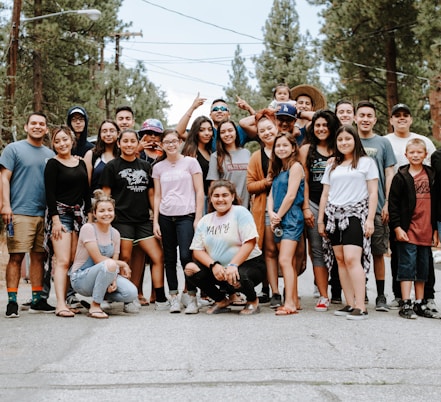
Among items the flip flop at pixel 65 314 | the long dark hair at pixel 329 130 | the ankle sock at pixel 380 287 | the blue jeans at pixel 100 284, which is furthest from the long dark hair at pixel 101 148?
the ankle sock at pixel 380 287

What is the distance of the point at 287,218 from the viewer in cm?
695

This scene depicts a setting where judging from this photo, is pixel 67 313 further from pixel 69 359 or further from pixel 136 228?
pixel 69 359

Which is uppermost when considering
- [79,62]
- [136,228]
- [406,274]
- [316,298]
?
[79,62]

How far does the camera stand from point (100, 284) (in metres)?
6.63

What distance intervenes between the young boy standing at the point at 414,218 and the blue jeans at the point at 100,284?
2.88 metres

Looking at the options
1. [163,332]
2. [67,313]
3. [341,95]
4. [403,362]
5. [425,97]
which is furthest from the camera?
[341,95]

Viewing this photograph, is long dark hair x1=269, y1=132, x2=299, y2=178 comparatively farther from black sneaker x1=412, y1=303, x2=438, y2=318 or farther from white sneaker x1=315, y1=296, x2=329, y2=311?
black sneaker x1=412, y1=303, x2=438, y2=318

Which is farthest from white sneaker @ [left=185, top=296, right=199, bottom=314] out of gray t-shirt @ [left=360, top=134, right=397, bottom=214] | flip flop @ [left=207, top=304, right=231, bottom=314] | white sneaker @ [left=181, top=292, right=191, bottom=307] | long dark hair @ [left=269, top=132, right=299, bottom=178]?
gray t-shirt @ [left=360, top=134, right=397, bottom=214]

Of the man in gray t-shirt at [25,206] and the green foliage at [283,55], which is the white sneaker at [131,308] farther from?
the green foliage at [283,55]

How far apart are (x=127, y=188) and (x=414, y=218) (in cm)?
316

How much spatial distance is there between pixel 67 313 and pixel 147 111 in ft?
72.5

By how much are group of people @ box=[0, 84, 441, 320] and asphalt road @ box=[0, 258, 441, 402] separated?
47 cm

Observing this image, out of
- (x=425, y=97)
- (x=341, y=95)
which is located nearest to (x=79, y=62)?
(x=341, y=95)

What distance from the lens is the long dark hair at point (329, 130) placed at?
7.10 metres
